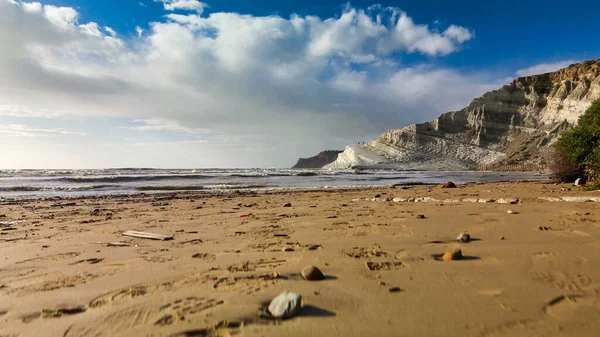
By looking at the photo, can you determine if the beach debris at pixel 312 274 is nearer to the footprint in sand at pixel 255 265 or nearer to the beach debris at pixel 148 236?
the footprint in sand at pixel 255 265

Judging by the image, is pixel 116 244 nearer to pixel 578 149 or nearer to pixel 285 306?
pixel 285 306

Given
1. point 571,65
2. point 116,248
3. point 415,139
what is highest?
point 571,65

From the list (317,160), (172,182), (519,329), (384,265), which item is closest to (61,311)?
(384,265)

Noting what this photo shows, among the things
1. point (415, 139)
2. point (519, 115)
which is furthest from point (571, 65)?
Answer: point (415, 139)

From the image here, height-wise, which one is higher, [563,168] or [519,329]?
[563,168]

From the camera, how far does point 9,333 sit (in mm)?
1674

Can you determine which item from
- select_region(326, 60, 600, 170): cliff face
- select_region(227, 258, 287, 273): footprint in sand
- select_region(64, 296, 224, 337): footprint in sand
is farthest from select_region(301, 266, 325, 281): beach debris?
select_region(326, 60, 600, 170): cliff face

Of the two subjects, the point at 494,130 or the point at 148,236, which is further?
the point at 494,130

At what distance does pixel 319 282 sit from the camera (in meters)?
2.24

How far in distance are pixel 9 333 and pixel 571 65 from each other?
66.1 meters

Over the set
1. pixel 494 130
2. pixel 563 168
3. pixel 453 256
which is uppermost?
pixel 494 130

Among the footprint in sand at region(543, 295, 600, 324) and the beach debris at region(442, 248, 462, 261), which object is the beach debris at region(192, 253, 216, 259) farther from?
the footprint in sand at region(543, 295, 600, 324)

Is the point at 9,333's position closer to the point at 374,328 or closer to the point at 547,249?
the point at 374,328

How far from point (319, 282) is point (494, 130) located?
60.9 metres
